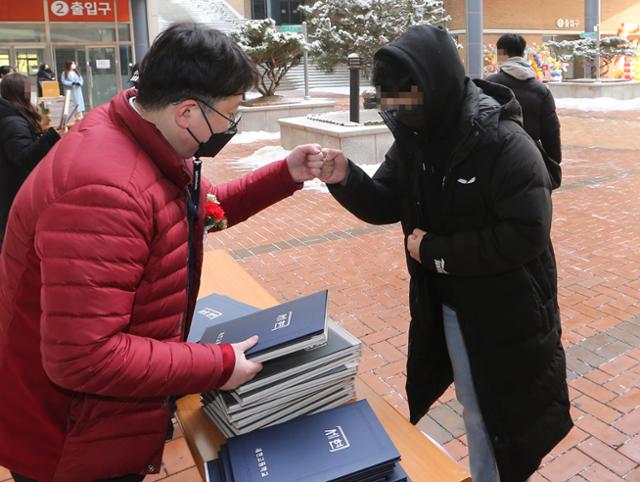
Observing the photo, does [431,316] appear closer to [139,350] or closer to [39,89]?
[139,350]

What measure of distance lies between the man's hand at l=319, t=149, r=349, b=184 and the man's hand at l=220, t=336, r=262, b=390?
88 cm

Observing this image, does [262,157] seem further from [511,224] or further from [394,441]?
[394,441]

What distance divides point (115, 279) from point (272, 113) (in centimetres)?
1491

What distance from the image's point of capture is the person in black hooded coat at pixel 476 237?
1.91m

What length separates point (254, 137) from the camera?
15305 mm

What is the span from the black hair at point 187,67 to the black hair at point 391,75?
23.4 inches

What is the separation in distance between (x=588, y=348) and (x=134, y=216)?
3.54 meters

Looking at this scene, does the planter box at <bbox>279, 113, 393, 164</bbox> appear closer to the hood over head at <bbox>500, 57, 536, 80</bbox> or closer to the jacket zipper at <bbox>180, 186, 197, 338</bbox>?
the hood over head at <bbox>500, 57, 536, 80</bbox>

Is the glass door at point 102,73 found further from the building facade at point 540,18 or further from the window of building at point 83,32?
the building facade at point 540,18

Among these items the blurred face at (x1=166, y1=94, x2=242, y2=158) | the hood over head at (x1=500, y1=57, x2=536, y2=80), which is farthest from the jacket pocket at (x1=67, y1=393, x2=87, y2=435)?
the hood over head at (x1=500, y1=57, x2=536, y2=80)

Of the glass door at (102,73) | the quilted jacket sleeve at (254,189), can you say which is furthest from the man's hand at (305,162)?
the glass door at (102,73)

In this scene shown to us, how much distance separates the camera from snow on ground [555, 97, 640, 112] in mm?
19734

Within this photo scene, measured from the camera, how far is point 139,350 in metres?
1.38

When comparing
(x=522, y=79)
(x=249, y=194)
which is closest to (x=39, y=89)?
(x=522, y=79)
